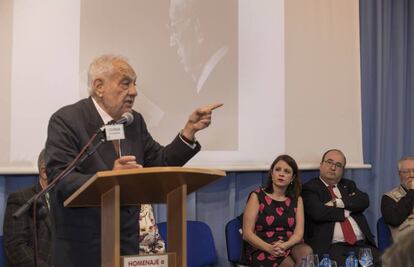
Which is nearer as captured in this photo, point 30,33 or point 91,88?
point 91,88

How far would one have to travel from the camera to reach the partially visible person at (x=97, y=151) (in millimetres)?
2441

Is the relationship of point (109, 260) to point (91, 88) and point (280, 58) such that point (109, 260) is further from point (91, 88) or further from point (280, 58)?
point (280, 58)

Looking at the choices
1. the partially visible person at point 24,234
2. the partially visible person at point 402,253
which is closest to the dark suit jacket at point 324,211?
the partially visible person at point 24,234

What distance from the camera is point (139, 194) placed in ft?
7.45

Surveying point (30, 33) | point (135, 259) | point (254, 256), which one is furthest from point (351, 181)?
point (135, 259)

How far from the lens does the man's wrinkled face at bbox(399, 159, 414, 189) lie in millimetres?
5285

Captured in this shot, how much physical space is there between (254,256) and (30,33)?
7.55 ft

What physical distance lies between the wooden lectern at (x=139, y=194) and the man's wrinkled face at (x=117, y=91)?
0.45 meters

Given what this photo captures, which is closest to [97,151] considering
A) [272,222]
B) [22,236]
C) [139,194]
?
[139,194]

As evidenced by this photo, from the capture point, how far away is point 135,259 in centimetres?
209

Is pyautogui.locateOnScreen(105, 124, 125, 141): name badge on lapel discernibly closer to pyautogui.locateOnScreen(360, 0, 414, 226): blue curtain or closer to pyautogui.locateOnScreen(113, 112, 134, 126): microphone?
pyautogui.locateOnScreen(113, 112, 134, 126): microphone

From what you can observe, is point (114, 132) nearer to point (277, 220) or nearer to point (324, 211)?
point (277, 220)

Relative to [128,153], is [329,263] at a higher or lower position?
lower

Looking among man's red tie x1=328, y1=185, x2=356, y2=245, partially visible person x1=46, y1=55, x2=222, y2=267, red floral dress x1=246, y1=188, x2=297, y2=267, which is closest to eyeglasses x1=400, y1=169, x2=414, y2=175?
man's red tie x1=328, y1=185, x2=356, y2=245
